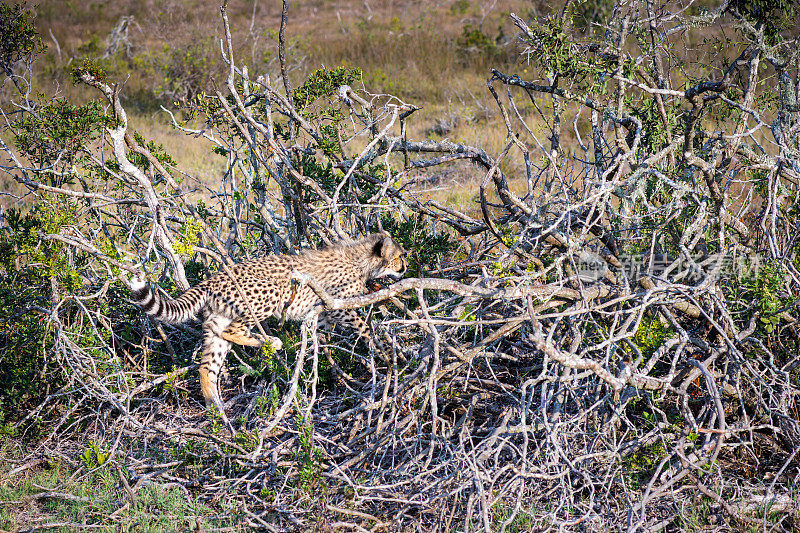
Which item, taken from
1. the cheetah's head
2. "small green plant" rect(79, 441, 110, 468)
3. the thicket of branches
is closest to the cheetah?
the cheetah's head

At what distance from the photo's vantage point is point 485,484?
3135 mm

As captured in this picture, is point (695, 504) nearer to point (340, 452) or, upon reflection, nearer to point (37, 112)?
point (340, 452)

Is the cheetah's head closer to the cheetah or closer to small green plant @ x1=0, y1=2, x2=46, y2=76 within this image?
the cheetah

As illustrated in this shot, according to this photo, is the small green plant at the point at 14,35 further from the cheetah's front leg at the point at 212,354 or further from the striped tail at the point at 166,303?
the cheetah's front leg at the point at 212,354

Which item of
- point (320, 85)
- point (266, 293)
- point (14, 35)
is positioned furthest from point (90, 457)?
point (14, 35)

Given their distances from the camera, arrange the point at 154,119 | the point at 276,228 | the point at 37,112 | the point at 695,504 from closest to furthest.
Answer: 1. the point at 695,504
2. the point at 37,112
3. the point at 276,228
4. the point at 154,119

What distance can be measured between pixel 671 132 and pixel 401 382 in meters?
2.08

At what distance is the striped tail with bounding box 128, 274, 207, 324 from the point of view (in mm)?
3316

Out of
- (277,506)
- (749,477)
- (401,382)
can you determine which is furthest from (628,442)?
(277,506)

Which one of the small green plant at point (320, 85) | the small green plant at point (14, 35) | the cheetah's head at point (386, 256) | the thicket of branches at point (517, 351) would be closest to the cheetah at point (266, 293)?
the cheetah's head at point (386, 256)

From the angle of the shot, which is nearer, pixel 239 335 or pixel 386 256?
pixel 239 335

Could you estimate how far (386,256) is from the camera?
14.6 feet

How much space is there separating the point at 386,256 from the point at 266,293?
32.9 inches

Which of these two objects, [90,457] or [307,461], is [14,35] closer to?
[90,457]
